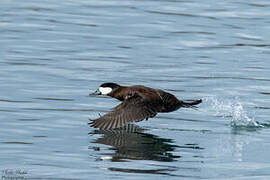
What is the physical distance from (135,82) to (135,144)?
375 centimetres

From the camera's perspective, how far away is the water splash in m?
11.5

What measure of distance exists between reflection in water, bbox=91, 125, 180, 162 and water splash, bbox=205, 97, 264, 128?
54.3 inches

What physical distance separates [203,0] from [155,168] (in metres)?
13.2

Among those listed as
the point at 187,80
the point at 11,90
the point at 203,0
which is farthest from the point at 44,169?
the point at 203,0

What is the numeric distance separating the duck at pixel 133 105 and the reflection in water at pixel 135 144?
23 cm

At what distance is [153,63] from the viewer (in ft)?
50.3

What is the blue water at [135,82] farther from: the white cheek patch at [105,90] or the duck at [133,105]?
the white cheek patch at [105,90]

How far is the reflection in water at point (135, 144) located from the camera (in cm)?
957

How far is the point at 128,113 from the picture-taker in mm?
10531

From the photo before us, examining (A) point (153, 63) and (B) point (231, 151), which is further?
(A) point (153, 63)

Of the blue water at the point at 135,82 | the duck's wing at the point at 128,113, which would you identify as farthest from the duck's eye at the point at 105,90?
the duck's wing at the point at 128,113

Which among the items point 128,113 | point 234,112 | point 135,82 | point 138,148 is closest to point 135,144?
point 138,148

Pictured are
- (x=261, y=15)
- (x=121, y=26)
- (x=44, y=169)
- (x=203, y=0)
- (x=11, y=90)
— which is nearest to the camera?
(x=44, y=169)

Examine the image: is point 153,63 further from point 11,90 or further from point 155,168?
point 155,168
